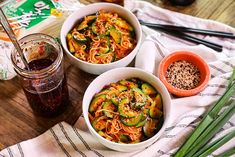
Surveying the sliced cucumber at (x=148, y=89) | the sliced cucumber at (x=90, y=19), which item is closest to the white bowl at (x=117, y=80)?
the sliced cucumber at (x=148, y=89)

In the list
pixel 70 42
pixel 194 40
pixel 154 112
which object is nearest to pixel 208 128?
pixel 154 112

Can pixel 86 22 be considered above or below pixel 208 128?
above

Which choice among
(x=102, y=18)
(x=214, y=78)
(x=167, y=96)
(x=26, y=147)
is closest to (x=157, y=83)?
(x=167, y=96)

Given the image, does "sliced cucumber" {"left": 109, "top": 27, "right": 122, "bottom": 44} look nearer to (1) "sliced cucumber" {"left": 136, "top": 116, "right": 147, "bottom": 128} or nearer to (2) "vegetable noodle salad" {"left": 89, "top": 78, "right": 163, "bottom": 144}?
(2) "vegetable noodle salad" {"left": 89, "top": 78, "right": 163, "bottom": 144}

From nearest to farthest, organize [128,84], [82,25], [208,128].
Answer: [208,128], [128,84], [82,25]

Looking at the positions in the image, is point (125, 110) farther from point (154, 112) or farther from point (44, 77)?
point (44, 77)

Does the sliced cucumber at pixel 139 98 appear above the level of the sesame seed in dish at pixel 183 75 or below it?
above

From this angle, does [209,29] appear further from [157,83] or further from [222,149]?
[222,149]

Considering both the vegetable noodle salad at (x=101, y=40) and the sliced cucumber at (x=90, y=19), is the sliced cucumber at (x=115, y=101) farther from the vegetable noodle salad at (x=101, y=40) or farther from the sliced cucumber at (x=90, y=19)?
the sliced cucumber at (x=90, y=19)
